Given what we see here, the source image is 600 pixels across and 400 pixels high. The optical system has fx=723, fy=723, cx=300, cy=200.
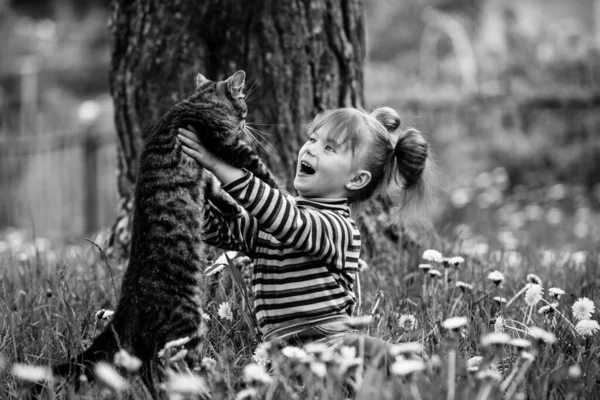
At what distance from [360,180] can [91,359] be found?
3.86 ft

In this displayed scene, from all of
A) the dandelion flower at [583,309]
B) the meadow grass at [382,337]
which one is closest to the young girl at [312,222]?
the meadow grass at [382,337]

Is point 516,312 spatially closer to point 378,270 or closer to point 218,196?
point 378,270

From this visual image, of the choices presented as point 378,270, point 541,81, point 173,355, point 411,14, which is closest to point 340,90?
point 378,270

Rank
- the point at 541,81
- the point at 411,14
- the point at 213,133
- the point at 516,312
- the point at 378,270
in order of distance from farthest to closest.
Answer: the point at 411,14 → the point at 541,81 → the point at 378,270 → the point at 516,312 → the point at 213,133

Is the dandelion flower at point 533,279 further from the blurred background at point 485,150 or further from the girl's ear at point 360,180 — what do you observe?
the blurred background at point 485,150

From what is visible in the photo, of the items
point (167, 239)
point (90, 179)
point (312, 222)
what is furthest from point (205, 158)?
point (90, 179)

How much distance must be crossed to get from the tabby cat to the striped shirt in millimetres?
122

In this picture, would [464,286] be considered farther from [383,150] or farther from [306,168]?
[306,168]

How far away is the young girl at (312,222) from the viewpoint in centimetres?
246

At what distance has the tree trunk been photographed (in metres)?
3.65

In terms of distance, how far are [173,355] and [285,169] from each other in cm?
169

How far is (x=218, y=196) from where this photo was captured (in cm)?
274

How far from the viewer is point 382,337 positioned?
252cm

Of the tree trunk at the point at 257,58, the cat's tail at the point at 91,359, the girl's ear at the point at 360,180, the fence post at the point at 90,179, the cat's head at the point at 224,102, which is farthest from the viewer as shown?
the fence post at the point at 90,179
